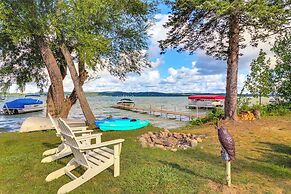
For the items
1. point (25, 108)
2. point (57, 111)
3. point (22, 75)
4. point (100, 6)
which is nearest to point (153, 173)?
point (100, 6)

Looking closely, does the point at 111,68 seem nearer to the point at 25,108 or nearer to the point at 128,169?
the point at 128,169

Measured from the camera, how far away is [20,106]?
4066 cm

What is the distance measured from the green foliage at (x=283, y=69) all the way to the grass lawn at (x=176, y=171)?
8726mm

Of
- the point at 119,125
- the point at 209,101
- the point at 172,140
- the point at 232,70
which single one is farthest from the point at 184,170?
the point at 209,101

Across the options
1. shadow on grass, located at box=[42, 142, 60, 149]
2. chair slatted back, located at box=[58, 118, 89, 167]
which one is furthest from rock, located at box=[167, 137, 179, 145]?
shadow on grass, located at box=[42, 142, 60, 149]

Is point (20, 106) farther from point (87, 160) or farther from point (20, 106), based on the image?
point (87, 160)

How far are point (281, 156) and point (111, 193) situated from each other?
4.36 m

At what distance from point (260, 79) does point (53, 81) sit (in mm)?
11295

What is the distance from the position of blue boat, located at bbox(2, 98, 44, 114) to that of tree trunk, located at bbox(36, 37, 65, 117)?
28.3 meters

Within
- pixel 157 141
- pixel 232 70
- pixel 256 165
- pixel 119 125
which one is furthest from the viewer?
pixel 119 125

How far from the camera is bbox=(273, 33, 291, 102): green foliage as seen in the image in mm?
16000

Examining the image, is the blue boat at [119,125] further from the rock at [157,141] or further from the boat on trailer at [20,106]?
the boat on trailer at [20,106]

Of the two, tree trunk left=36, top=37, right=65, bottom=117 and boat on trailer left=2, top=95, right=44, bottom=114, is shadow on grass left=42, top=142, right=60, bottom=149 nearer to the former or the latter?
tree trunk left=36, top=37, right=65, bottom=117

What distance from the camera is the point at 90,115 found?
14.0 meters
